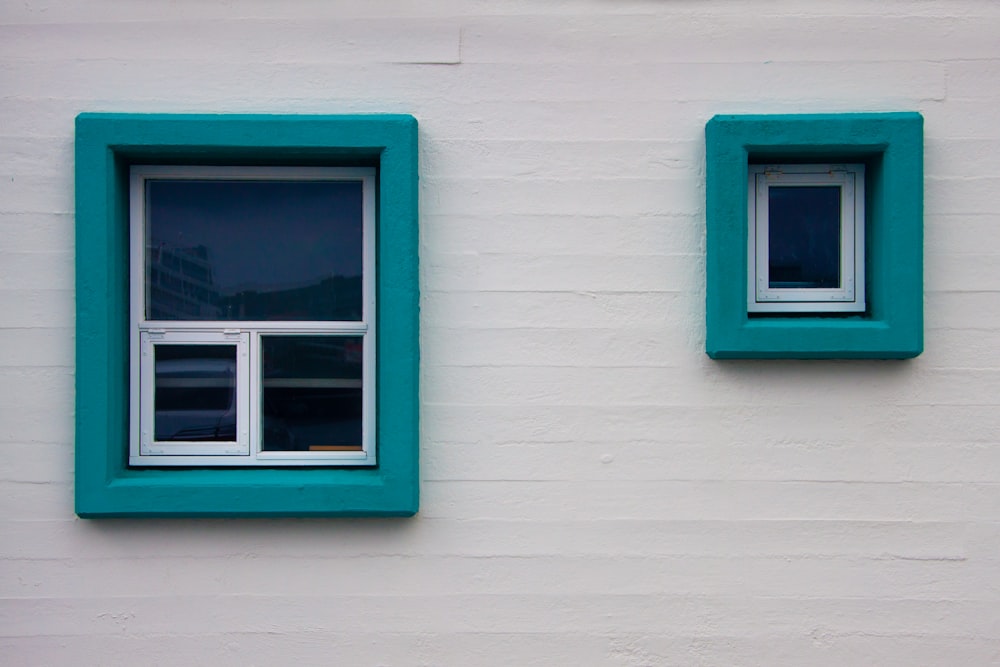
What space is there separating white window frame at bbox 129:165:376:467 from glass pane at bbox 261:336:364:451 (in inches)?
1.1

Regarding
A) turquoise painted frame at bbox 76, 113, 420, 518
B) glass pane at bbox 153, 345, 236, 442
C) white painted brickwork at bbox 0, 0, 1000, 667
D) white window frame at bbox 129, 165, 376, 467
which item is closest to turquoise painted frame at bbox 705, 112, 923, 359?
white painted brickwork at bbox 0, 0, 1000, 667

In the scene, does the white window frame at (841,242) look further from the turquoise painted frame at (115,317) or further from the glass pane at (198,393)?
the glass pane at (198,393)

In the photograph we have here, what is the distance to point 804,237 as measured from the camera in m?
3.08

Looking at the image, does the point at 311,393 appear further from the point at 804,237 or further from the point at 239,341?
the point at 804,237

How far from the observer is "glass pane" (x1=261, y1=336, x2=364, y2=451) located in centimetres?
310

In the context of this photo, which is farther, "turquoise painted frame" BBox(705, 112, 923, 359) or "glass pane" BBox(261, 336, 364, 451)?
"glass pane" BBox(261, 336, 364, 451)

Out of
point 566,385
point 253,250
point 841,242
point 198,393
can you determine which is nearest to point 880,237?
point 841,242

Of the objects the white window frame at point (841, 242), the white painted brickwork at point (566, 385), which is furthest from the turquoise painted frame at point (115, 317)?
the white window frame at point (841, 242)

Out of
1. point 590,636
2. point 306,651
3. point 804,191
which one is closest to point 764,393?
point 804,191

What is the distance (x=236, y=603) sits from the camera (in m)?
2.99

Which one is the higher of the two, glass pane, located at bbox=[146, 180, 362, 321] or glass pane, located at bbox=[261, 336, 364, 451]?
glass pane, located at bbox=[146, 180, 362, 321]

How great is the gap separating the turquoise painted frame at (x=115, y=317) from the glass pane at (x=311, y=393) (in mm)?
180

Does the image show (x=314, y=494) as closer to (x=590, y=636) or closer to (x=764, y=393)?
(x=590, y=636)

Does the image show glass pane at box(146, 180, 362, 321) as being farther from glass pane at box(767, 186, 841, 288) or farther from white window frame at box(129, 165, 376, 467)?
glass pane at box(767, 186, 841, 288)
